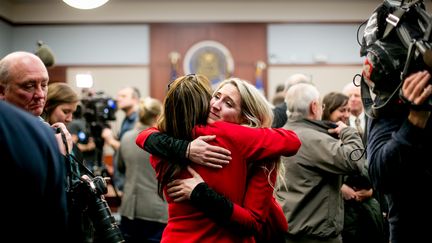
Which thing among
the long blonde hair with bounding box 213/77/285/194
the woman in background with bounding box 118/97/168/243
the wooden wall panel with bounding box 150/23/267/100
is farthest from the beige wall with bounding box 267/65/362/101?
the long blonde hair with bounding box 213/77/285/194

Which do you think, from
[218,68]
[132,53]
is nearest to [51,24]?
[132,53]

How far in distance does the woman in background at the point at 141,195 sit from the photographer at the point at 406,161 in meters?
2.17

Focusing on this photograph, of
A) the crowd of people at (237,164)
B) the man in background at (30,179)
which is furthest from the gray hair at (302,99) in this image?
the man in background at (30,179)

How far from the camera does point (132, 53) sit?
811cm

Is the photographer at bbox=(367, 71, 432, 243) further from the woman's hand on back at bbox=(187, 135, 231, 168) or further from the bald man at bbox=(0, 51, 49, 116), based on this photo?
the bald man at bbox=(0, 51, 49, 116)

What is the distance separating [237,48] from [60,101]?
5.94 metres

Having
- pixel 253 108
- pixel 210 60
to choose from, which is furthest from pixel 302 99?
pixel 210 60

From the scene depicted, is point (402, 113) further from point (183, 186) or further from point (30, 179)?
point (30, 179)

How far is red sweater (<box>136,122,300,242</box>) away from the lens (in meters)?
1.60

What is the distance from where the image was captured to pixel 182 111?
5.42 feet

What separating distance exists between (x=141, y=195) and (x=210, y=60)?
4.96 meters

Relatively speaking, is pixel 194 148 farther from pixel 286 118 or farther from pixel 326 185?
pixel 286 118

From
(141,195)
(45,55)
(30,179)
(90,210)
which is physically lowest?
(141,195)

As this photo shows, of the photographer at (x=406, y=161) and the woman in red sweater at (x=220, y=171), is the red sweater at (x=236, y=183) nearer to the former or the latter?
the woman in red sweater at (x=220, y=171)
